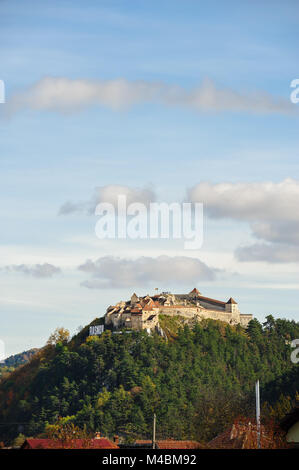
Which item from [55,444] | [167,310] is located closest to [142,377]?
[167,310]

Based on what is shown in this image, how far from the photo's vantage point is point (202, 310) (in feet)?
488

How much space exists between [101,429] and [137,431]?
5424 mm

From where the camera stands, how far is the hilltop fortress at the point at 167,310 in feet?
455

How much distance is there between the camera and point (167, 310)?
143375 mm

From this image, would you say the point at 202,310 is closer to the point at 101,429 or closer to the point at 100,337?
the point at 100,337

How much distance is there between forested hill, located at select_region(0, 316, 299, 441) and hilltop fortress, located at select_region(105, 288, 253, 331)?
1875 mm

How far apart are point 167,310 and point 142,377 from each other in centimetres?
1667

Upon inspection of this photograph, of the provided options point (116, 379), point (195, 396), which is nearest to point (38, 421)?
point (116, 379)

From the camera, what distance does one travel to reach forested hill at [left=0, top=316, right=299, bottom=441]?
118625mm

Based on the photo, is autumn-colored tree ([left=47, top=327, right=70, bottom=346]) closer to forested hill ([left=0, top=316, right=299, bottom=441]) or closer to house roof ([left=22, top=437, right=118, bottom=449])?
forested hill ([left=0, top=316, right=299, bottom=441])

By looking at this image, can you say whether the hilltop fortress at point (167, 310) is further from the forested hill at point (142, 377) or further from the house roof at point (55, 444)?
the house roof at point (55, 444)

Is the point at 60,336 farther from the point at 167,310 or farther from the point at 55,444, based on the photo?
the point at 55,444

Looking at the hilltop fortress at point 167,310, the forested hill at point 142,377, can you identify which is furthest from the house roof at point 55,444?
the hilltop fortress at point 167,310

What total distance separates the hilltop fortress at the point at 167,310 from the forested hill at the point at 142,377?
1875 millimetres
